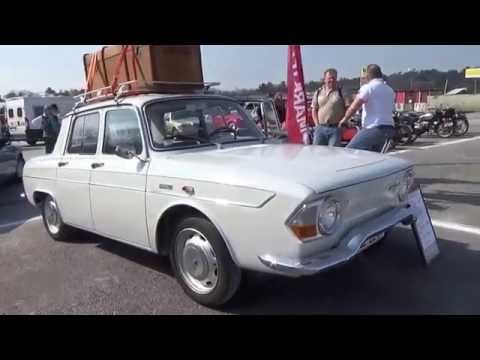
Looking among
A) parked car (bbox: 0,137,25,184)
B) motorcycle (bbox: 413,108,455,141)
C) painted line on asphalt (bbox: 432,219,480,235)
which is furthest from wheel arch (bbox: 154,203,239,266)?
motorcycle (bbox: 413,108,455,141)

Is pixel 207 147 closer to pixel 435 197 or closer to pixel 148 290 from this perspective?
pixel 148 290

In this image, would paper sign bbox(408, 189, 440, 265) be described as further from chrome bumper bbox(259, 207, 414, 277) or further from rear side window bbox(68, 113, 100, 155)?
rear side window bbox(68, 113, 100, 155)

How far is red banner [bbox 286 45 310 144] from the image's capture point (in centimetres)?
809

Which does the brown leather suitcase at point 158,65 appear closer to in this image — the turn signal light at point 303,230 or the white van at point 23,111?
the turn signal light at point 303,230

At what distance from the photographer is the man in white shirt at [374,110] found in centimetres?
581

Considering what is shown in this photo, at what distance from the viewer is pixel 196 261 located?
359 centimetres

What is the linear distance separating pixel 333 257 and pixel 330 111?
3.73 metres

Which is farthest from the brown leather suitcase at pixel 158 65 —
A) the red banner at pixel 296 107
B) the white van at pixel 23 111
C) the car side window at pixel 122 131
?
the white van at pixel 23 111

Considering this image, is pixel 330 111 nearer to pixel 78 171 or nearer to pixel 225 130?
pixel 225 130

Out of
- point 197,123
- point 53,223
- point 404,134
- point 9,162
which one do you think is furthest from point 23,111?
point 197,123
